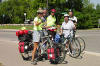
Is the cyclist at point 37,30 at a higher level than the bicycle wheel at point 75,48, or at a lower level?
higher

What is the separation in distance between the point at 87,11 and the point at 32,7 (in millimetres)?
10932

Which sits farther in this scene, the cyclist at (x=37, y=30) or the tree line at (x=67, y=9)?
the tree line at (x=67, y=9)

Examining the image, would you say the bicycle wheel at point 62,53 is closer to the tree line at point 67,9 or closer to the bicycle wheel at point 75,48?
the bicycle wheel at point 75,48

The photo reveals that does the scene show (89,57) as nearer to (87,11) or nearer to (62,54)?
(62,54)

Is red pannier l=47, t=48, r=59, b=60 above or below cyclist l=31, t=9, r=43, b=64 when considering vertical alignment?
below

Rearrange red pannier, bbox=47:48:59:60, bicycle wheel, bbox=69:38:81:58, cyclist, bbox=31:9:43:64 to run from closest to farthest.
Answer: red pannier, bbox=47:48:59:60
cyclist, bbox=31:9:43:64
bicycle wheel, bbox=69:38:81:58

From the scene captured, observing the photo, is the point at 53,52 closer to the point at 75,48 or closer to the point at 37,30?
the point at 37,30

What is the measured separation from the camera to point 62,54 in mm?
7746

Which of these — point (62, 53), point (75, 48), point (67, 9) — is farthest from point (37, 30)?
point (67, 9)

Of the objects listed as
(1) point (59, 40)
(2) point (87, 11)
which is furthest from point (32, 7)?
(1) point (59, 40)

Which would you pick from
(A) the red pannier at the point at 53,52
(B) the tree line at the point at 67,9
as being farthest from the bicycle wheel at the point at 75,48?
(B) the tree line at the point at 67,9

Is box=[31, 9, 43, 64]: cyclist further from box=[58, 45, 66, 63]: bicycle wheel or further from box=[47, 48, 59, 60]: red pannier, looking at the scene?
box=[58, 45, 66, 63]: bicycle wheel

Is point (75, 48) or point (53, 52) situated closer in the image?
point (53, 52)

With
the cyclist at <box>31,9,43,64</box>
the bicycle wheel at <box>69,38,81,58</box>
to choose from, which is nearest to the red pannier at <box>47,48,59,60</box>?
the cyclist at <box>31,9,43,64</box>
